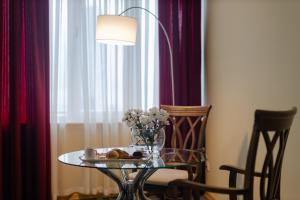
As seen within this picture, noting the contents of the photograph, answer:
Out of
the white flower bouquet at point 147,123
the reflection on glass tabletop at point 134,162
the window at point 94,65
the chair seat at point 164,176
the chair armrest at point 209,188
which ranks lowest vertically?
the chair seat at point 164,176

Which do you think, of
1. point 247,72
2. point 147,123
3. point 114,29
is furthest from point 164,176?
point 114,29

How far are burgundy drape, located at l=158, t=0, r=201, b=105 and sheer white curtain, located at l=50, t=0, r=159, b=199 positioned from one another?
0.46 feet

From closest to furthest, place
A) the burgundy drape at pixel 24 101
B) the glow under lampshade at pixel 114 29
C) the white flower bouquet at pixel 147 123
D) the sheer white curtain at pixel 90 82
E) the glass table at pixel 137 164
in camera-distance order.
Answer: the glass table at pixel 137 164 < the white flower bouquet at pixel 147 123 < the glow under lampshade at pixel 114 29 < the burgundy drape at pixel 24 101 < the sheer white curtain at pixel 90 82

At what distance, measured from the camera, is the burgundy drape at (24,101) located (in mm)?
3256

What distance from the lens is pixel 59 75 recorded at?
3.51 meters

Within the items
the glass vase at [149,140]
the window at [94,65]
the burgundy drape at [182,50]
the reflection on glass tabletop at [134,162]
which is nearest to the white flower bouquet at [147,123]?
the glass vase at [149,140]

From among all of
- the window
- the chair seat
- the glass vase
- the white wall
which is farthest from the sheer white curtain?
the glass vase

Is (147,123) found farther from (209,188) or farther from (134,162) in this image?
(209,188)

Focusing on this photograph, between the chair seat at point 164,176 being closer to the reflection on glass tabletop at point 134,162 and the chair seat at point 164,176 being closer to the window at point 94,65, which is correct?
the reflection on glass tabletop at point 134,162

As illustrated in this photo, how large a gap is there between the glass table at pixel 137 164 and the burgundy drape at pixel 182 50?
1.16 m

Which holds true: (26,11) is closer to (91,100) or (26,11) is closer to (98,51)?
(98,51)

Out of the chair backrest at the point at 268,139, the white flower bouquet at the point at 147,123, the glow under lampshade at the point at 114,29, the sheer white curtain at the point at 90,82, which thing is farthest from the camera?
the sheer white curtain at the point at 90,82

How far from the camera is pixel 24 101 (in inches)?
132

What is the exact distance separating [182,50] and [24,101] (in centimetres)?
171
